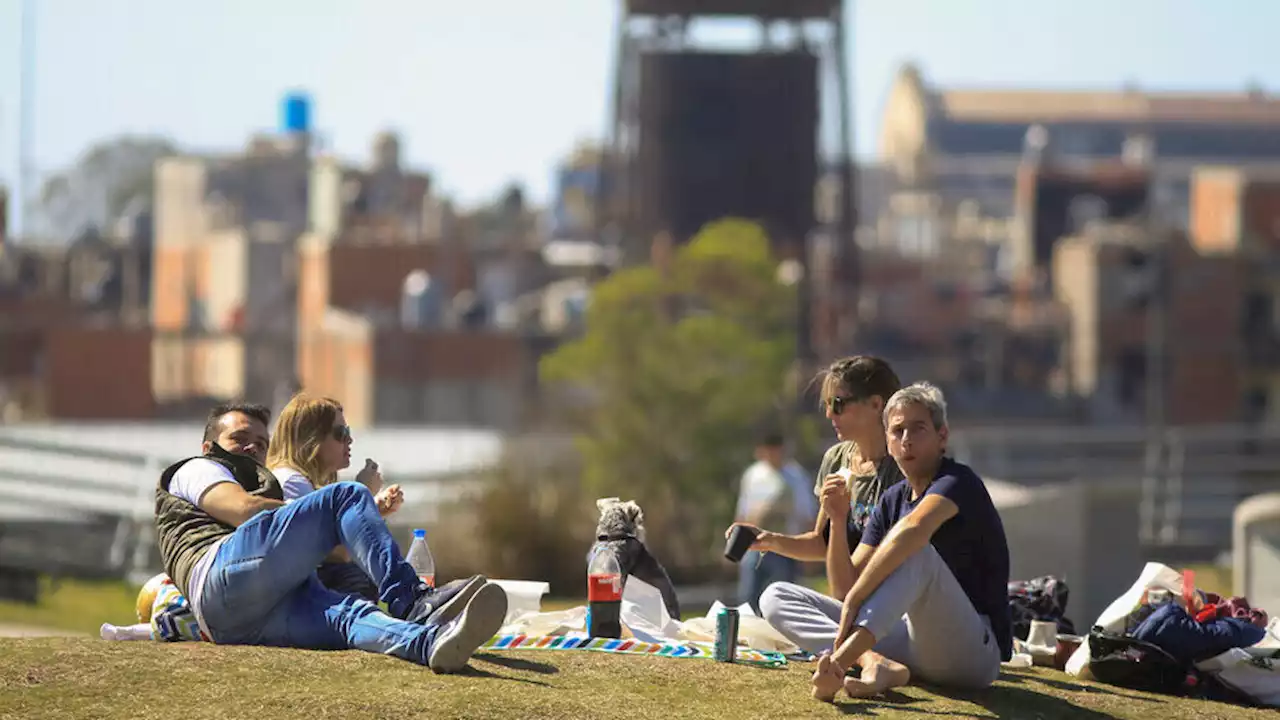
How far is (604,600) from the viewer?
424 inches

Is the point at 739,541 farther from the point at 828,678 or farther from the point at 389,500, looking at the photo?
the point at 389,500

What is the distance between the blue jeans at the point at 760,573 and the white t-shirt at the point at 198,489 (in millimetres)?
6734

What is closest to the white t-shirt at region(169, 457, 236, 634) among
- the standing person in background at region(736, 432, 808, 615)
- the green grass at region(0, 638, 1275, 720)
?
the green grass at region(0, 638, 1275, 720)

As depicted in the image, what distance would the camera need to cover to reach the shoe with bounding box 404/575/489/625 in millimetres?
9711

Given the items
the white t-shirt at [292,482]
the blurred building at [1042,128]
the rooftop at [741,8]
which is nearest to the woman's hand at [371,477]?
the white t-shirt at [292,482]

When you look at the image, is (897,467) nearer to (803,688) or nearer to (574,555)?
(803,688)

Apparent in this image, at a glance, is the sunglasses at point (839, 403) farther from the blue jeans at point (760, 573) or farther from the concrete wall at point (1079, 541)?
the concrete wall at point (1079, 541)

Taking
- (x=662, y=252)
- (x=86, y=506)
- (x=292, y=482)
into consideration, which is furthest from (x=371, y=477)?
(x=662, y=252)

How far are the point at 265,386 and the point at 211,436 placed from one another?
64518 mm

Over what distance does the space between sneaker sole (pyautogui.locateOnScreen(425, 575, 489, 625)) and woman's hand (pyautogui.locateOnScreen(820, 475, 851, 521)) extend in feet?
4.07

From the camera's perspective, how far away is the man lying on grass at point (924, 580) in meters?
9.45

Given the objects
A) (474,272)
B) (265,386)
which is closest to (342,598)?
(265,386)

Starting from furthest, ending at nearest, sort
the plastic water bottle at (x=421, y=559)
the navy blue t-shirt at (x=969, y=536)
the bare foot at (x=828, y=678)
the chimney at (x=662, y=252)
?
the chimney at (x=662, y=252) → the plastic water bottle at (x=421, y=559) → the navy blue t-shirt at (x=969, y=536) → the bare foot at (x=828, y=678)

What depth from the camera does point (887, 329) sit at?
89750mm
